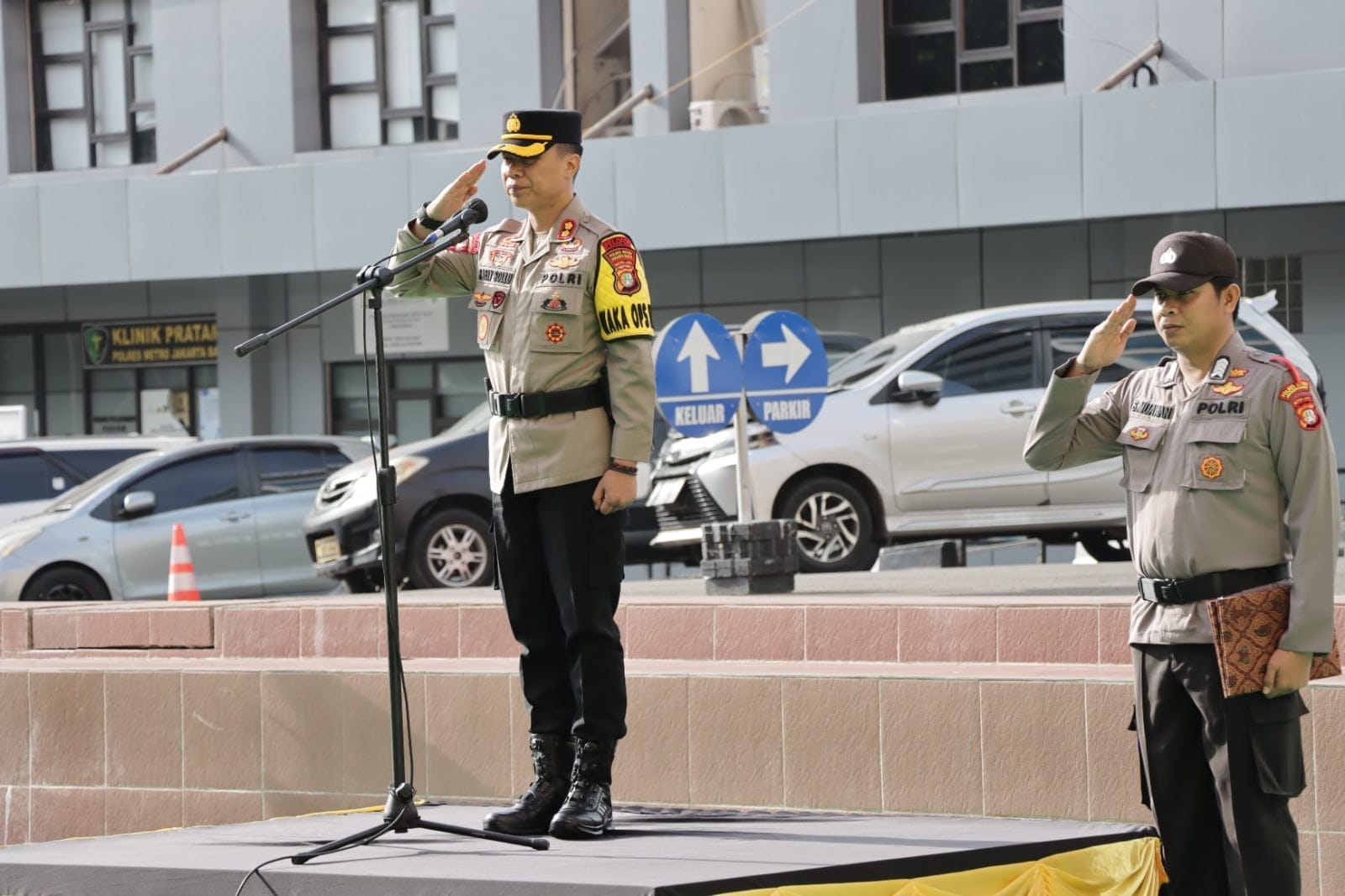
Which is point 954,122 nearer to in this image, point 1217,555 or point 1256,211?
point 1256,211

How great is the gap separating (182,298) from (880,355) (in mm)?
15514

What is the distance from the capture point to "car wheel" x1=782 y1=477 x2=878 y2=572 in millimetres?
11914

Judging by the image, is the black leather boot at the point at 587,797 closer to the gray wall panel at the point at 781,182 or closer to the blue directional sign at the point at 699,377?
the blue directional sign at the point at 699,377

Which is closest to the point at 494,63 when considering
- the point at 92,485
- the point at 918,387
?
the point at 92,485

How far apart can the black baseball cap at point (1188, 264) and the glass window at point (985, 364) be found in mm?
7514

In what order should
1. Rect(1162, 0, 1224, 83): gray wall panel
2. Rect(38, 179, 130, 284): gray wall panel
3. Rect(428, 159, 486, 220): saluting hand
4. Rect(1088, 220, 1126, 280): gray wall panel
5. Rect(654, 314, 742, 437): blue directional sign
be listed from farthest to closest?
1. Rect(38, 179, 130, 284): gray wall panel
2. Rect(1088, 220, 1126, 280): gray wall panel
3. Rect(1162, 0, 1224, 83): gray wall panel
4. Rect(654, 314, 742, 437): blue directional sign
5. Rect(428, 159, 486, 220): saluting hand

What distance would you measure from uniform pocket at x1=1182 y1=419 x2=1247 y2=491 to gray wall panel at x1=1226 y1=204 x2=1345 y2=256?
595 inches

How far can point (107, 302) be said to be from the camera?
26.6 metres

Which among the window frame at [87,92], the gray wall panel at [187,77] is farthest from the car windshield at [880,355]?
the window frame at [87,92]

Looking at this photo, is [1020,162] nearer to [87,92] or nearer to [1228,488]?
[87,92]

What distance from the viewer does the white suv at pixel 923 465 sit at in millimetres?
11859

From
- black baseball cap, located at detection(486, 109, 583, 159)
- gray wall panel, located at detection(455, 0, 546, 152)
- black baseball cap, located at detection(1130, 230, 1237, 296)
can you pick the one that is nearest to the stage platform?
black baseball cap, located at detection(1130, 230, 1237, 296)

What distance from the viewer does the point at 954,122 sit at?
746 inches

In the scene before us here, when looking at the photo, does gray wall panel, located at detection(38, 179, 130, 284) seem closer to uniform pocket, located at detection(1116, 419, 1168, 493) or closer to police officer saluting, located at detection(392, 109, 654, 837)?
police officer saluting, located at detection(392, 109, 654, 837)
